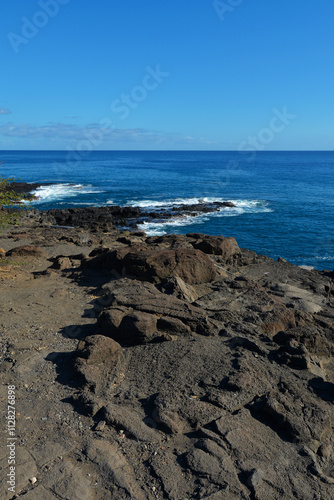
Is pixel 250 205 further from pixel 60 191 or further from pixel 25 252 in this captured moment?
pixel 25 252

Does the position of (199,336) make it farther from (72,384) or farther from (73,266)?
(73,266)

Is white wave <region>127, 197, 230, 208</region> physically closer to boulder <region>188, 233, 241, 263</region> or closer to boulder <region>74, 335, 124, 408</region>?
boulder <region>188, 233, 241, 263</region>

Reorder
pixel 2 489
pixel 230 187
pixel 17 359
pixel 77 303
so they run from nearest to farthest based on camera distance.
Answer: pixel 2 489 → pixel 17 359 → pixel 77 303 → pixel 230 187

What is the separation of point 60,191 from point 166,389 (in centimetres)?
5954

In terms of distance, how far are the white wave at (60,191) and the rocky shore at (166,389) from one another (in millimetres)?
44327

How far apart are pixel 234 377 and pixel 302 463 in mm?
2010

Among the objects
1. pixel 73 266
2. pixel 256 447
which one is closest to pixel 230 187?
pixel 73 266

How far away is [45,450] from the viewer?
6223mm

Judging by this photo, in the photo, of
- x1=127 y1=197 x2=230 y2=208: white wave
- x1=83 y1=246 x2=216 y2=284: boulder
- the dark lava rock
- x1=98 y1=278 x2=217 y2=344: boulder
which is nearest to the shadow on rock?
x1=98 y1=278 x2=217 y2=344: boulder

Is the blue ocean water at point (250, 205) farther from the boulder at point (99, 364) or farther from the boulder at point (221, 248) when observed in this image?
the boulder at point (99, 364)

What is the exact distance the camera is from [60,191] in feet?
208

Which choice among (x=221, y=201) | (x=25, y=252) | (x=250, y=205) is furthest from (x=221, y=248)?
(x=221, y=201)

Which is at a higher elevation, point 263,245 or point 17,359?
point 17,359

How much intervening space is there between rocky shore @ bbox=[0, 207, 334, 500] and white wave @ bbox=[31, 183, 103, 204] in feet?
Result: 145
